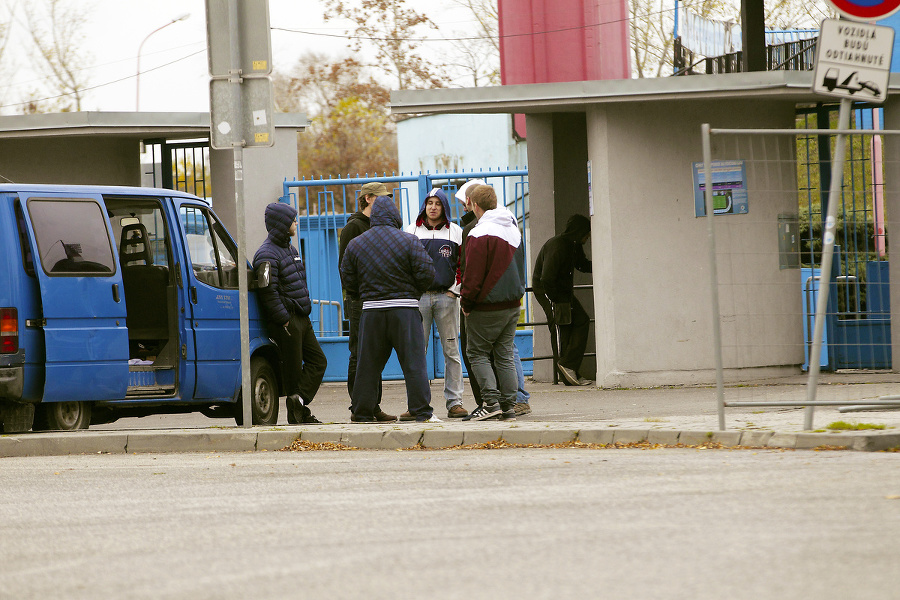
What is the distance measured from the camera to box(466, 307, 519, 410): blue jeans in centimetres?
975

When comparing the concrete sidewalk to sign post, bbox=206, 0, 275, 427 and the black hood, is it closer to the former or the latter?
sign post, bbox=206, 0, 275, 427

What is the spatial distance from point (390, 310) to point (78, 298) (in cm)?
Answer: 235

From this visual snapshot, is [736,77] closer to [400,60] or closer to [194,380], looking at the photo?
[194,380]

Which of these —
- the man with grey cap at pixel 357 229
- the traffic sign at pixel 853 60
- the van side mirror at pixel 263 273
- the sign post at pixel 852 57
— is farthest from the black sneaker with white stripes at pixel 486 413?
the traffic sign at pixel 853 60

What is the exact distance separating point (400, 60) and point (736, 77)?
29.5 meters

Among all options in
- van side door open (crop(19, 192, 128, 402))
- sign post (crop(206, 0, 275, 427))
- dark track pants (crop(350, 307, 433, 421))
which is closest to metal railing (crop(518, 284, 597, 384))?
dark track pants (crop(350, 307, 433, 421))

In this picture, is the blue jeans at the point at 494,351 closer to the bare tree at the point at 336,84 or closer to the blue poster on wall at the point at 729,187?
the blue poster on wall at the point at 729,187

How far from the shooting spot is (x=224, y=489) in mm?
6738

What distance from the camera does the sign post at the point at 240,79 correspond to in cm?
922

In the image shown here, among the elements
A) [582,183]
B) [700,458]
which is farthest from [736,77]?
[700,458]

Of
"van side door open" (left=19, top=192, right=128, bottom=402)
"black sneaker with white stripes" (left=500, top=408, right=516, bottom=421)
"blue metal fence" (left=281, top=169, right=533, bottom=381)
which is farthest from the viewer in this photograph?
"blue metal fence" (left=281, top=169, right=533, bottom=381)

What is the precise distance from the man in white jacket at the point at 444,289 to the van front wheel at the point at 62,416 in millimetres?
2544

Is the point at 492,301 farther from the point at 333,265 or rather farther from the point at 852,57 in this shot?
the point at 333,265

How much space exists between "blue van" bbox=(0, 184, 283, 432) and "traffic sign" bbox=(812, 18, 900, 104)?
196 inches
